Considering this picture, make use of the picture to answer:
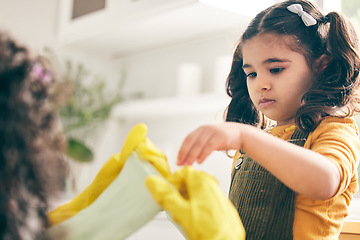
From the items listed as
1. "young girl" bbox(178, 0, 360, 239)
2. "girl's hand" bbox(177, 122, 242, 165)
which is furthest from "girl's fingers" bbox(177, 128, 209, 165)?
"young girl" bbox(178, 0, 360, 239)

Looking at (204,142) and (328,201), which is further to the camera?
(328,201)

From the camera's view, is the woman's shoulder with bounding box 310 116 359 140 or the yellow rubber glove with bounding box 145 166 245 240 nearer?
the yellow rubber glove with bounding box 145 166 245 240

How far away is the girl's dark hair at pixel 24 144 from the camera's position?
443mm

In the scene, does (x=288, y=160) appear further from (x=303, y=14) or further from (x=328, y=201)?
(x=303, y=14)

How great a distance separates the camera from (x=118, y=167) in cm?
67

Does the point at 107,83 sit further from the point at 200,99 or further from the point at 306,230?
the point at 306,230

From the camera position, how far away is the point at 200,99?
1.78 meters

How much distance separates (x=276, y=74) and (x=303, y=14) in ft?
0.51

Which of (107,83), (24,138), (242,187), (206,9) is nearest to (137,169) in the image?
(24,138)

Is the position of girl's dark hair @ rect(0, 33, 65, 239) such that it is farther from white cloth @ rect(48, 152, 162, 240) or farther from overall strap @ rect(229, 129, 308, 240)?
overall strap @ rect(229, 129, 308, 240)

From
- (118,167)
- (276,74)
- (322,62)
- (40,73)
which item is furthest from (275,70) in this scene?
(40,73)

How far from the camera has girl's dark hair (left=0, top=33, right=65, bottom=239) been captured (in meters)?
0.44

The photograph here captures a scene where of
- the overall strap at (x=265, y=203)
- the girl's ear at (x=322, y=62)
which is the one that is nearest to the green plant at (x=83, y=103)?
the overall strap at (x=265, y=203)

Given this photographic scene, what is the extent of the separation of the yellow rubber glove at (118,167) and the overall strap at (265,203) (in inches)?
10.5
